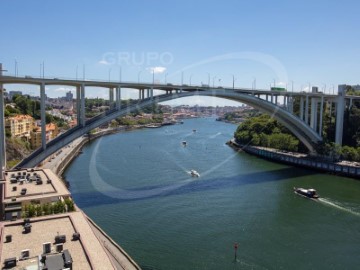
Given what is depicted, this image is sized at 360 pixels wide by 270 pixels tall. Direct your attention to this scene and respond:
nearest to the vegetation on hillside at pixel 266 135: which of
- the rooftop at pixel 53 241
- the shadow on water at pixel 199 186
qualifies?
the shadow on water at pixel 199 186

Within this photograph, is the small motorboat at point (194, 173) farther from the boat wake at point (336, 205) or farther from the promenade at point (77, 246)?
the promenade at point (77, 246)

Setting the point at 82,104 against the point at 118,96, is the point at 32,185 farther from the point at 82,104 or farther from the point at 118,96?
the point at 118,96

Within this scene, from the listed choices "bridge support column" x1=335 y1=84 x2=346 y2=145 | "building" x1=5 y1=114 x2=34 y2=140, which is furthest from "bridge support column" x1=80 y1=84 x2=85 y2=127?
"bridge support column" x1=335 y1=84 x2=346 y2=145

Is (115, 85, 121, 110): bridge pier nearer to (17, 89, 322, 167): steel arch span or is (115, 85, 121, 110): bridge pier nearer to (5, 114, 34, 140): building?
(17, 89, 322, 167): steel arch span

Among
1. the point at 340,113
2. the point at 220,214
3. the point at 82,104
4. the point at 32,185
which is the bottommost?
the point at 220,214

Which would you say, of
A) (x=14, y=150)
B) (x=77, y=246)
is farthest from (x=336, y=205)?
(x=14, y=150)

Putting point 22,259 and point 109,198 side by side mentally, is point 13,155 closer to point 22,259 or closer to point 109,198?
point 109,198

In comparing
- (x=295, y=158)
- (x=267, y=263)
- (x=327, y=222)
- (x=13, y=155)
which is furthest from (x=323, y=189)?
(x=13, y=155)
